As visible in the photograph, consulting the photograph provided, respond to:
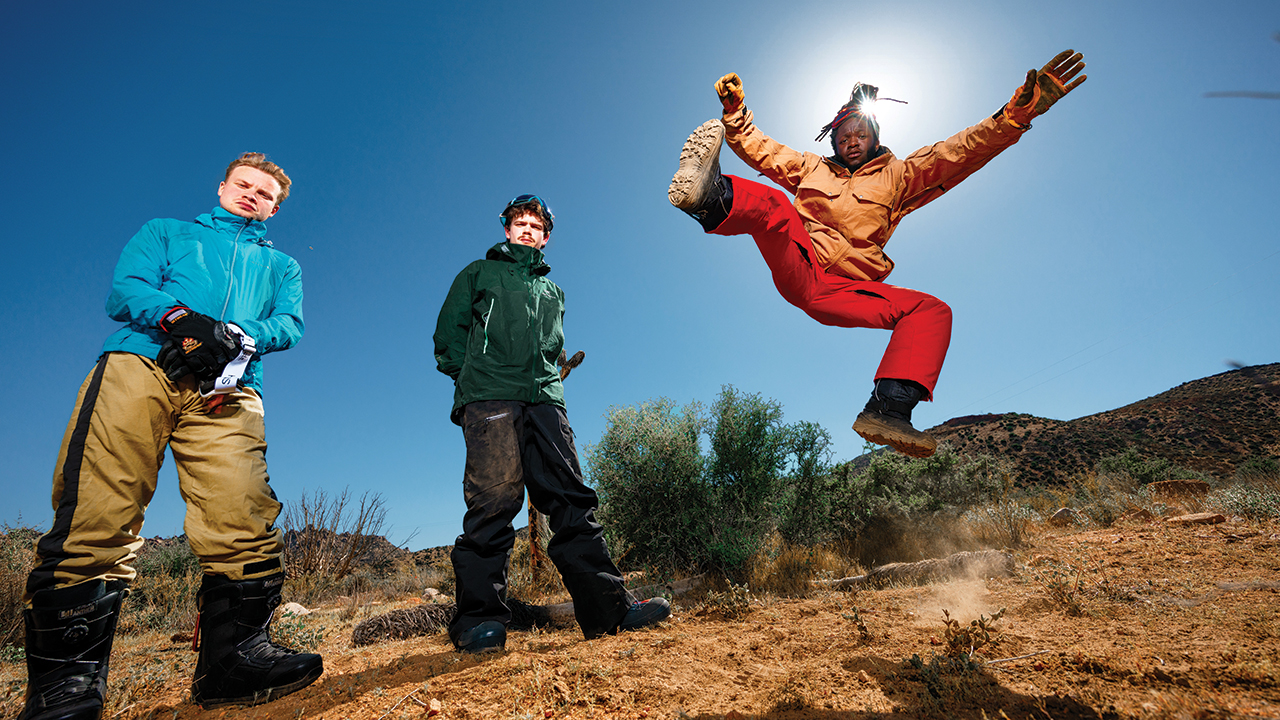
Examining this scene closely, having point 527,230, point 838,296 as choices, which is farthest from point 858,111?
point 527,230

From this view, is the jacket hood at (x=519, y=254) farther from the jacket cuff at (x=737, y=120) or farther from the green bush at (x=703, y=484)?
the green bush at (x=703, y=484)

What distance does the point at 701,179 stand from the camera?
1.88 meters

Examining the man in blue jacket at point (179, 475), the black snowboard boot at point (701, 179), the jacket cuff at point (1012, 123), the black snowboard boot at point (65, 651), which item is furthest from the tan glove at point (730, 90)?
the black snowboard boot at point (65, 651)

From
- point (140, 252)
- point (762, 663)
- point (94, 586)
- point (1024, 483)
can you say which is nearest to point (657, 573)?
point (762, 663)

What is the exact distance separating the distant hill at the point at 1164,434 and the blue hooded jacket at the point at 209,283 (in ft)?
44.6

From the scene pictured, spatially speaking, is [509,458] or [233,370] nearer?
[233,370]

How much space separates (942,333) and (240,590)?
3140mm

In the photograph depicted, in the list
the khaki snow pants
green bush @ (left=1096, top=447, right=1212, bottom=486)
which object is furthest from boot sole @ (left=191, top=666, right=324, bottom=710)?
green bush @ (left=1096, top=447, right=1212, bottom=486)

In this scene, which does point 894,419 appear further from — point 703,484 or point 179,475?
point 703,484

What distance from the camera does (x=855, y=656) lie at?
2.23m

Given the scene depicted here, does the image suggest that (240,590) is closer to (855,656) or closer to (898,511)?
(855,656)

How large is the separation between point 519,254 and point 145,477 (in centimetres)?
217

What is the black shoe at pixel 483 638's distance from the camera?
2.62 metres

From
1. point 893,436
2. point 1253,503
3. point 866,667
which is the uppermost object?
point 893,436
